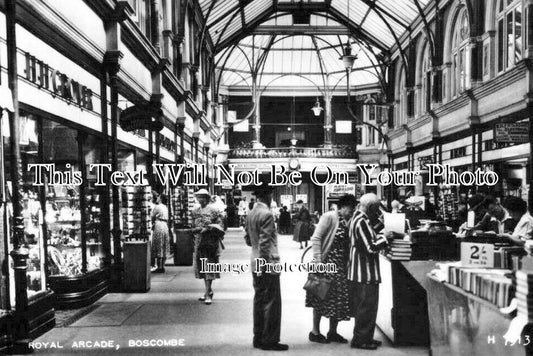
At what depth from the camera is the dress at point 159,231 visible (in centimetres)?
1138

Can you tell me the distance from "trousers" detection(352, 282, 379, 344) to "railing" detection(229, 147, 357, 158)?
27.7m

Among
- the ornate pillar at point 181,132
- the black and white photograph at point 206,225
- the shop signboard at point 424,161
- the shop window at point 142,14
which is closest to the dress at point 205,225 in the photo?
the black and white photograph at point 206,225

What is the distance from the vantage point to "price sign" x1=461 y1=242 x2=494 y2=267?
4.32m

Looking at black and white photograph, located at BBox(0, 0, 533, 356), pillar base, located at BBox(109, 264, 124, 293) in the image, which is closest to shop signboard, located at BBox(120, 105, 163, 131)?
black and white photograph, located at BBox(0, 0, 533, 356)

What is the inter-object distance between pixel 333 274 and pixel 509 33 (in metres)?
9.47

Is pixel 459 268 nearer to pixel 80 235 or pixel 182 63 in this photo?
pixel 80 235

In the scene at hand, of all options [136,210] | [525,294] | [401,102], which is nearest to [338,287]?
[525,294]

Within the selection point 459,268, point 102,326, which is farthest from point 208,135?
point 459,268

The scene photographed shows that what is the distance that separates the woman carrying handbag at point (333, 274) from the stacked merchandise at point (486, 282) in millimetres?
1776

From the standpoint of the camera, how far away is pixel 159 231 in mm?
11367

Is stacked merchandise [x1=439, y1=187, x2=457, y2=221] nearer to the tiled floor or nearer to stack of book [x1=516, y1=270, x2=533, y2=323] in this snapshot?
the tiled floor

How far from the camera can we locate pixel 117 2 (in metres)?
9.52

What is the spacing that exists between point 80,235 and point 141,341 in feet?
10.1

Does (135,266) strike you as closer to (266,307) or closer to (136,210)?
(136,210)
